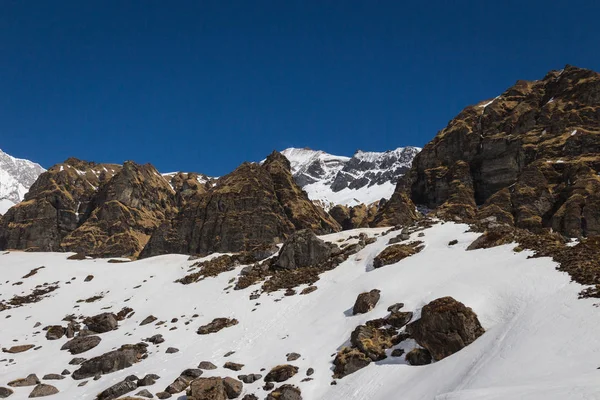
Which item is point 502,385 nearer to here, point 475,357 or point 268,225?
point 475,357

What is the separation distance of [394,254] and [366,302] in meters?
9.88

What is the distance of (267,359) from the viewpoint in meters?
25.2

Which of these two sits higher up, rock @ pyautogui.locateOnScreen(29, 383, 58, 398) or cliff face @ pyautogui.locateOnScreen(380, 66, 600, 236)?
cliff face @ pyautogui.locateOnScreen(380, 66, 600, 236)

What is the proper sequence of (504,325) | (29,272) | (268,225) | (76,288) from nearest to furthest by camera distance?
(504,325) → (76,288) → (29,272) → (268,225)

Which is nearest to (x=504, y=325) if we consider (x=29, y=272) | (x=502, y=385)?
(x=502, y=385)

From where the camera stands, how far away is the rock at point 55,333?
35.6 metres

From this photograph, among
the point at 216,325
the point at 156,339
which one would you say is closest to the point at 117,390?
the point at 156,339

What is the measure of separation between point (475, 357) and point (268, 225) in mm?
122612

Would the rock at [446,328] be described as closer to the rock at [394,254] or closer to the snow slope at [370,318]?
the snow slope at [370,318]

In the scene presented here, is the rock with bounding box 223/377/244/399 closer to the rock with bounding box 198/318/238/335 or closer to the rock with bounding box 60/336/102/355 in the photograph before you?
the rock with bounding box 198/318/238/335

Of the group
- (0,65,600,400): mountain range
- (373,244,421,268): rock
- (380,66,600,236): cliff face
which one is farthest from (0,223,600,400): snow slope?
(380,66,600,236): cliff face

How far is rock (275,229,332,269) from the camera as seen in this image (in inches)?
1747

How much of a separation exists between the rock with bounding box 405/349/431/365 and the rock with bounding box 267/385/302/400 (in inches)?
231

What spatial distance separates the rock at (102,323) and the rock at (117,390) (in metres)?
14.6
